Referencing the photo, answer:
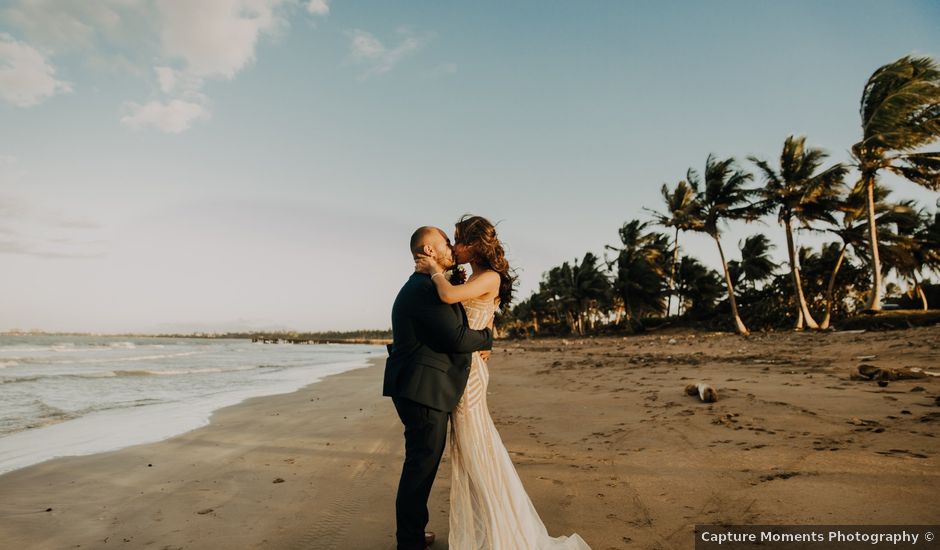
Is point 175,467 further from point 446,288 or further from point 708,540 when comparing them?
point 708,540

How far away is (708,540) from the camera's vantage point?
8.73 ft

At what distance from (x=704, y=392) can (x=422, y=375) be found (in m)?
5.01

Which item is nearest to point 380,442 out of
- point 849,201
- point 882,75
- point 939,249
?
point 882,75

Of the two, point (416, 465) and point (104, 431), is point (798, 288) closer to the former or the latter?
point (416, 465)

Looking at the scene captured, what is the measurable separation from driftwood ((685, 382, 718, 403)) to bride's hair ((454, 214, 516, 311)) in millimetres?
4479

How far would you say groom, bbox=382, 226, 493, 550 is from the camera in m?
2.49

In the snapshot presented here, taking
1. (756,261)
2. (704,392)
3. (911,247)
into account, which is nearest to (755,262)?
(756,261)

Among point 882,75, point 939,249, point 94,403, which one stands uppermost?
point 882,75

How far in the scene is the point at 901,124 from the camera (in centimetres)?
1730

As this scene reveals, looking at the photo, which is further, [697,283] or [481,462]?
[697,283]

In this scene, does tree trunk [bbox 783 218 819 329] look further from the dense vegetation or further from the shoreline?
the shoreline

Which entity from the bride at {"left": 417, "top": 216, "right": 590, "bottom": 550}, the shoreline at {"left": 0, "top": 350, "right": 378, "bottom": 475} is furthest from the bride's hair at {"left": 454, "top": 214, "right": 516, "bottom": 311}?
the shoreline at {"left": 0, "top": 350, "right": 378, "bottom": 475}

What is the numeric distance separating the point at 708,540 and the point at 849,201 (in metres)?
26.3

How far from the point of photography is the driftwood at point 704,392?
5.98 metres
